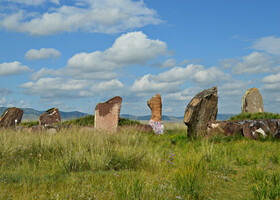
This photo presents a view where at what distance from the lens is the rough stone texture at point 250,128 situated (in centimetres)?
1213

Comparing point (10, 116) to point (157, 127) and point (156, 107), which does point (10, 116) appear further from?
point (157, 127)

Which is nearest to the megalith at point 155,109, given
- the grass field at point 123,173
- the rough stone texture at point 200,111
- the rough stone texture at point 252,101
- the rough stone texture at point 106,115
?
the rough stone texture at point 106,115

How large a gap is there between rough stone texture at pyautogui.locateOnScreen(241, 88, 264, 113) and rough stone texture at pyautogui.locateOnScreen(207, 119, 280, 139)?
1054 cm

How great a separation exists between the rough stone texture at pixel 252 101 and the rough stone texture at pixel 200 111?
10815 mm

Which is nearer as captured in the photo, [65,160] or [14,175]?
[14,175]

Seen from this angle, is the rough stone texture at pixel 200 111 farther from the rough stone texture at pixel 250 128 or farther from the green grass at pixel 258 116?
the green grass at pixel 258 116

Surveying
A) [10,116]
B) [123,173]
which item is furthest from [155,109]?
[123,173]

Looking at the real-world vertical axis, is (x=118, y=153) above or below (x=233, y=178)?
above

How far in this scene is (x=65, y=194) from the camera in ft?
14.9

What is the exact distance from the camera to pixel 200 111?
1259 cm

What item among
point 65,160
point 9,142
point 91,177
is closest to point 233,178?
point 91,177

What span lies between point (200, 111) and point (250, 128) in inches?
81.8

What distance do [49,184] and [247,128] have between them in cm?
902

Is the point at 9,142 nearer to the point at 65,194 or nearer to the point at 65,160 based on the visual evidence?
the point at 65,160
